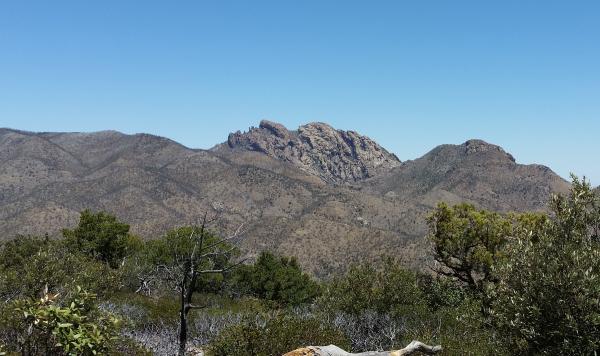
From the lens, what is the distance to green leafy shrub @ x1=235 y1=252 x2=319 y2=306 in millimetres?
69375

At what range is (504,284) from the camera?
15.2 m

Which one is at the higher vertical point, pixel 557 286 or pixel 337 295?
pixel 557 286

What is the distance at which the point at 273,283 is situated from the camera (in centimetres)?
6950

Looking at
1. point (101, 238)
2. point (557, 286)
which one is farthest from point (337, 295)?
point (101, 238)

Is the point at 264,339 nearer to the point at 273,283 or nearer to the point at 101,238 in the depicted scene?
the point at 273,283

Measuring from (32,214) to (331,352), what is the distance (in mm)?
177156

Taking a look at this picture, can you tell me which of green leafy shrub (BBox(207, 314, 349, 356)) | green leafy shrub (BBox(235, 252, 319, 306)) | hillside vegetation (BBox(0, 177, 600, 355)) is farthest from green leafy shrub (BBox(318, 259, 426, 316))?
green leafy shrub (BBox(235, 252, 319, 306))

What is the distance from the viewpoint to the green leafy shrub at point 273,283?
2731 inches

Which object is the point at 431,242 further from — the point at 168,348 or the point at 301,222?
the point at 301,222

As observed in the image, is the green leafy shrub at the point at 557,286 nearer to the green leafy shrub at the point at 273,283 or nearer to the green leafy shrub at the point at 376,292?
the green leafy shrub at the point at 376,292

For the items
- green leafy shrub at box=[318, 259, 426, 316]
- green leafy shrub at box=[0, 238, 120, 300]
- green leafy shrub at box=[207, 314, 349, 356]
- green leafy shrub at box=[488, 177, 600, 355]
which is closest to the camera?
green leafy shrub at box=[488, 177, 600, 355]

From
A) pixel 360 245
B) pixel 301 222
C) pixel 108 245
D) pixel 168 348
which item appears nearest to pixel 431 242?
pixel 168 348

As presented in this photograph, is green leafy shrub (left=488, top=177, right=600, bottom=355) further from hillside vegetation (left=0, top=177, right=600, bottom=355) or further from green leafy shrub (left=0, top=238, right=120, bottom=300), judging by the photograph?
green leafy shrub (left=0, top=238, right=120, bottom=300)

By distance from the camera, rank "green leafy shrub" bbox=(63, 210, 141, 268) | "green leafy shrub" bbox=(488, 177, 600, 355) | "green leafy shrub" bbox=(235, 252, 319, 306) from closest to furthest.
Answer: "green leafy shrub" bbox=(488, 177, 600, 355) → "green leafy shrub" bbox=(63, 210, 141, 268) → "green leafy shrub" bbox=(235, 252, 319, 306)
